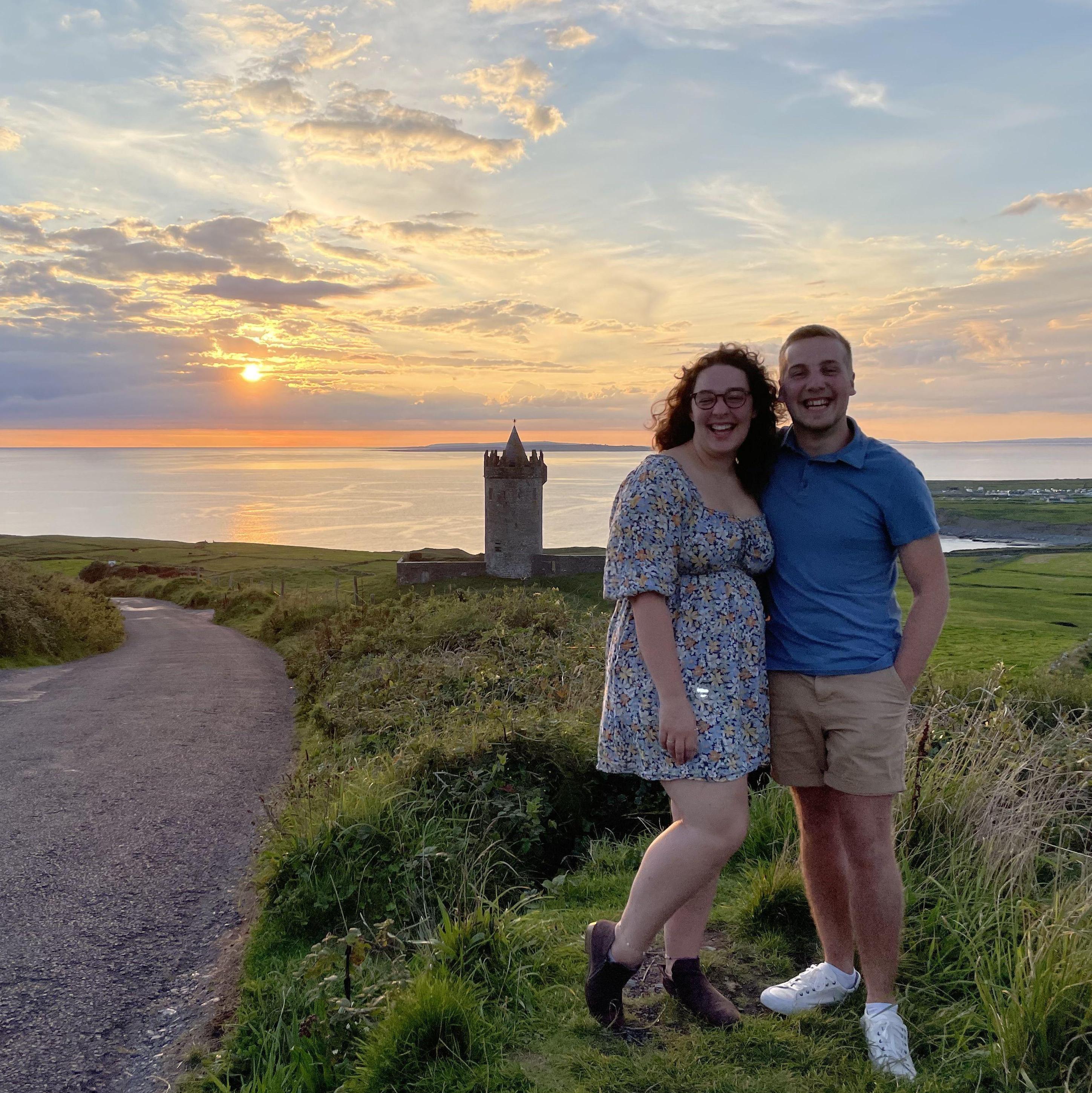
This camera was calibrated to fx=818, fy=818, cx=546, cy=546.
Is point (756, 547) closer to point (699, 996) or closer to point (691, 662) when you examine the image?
point (691, 662)

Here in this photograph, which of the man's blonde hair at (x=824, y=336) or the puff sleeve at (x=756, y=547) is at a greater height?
the man's blonde hair at (x=824, y=336)

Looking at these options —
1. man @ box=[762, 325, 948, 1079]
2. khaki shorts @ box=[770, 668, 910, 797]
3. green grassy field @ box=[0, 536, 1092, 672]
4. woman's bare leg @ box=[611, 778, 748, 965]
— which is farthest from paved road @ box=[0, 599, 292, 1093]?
green grassy field @ box=[0, 536, 1092, 672]

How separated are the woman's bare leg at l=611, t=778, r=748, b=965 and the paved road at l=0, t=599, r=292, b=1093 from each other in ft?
7.52

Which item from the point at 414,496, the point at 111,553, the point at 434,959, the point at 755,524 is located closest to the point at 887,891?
the point at 755,524

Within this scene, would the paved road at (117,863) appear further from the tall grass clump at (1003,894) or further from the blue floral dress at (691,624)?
the tall grass clump at (1003,894)

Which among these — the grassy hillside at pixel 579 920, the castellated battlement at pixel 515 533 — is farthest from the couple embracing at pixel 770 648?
the castellated battlement at pixel 515 533

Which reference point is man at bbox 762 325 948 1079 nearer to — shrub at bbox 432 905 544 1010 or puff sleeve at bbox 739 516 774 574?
puff sleeve at bbox 739 516 774 574

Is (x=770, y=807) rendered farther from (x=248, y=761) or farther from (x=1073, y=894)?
(x=248, y=761)

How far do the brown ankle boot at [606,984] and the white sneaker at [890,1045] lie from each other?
2.91 ft

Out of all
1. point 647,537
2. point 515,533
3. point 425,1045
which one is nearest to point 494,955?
point 425,1045

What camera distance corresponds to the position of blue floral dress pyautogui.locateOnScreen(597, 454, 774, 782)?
118 inches

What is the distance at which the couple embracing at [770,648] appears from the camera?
9.70ft

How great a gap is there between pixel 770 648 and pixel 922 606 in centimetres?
57

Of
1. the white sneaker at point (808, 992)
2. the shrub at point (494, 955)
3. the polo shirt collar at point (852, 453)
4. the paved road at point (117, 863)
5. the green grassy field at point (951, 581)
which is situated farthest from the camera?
the green grassy field at point (951, 581)
